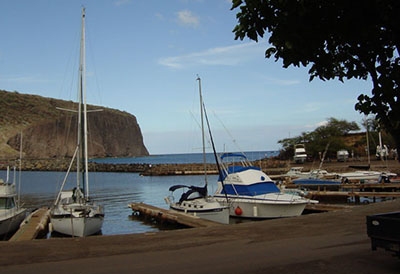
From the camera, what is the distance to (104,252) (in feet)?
36.1

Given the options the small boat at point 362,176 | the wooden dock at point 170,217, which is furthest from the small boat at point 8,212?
the small boat at point 362,176

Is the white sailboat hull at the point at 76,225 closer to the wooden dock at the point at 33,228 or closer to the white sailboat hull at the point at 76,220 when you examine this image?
the white sailboat hull at the point at 76,220

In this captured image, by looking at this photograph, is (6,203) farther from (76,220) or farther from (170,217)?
(170,217)

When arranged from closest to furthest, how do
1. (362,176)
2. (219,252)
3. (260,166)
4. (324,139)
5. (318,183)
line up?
(219,252) → (260,166) → (318,183) → (362,176) → (324,139)

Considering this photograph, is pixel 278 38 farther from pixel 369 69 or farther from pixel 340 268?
pixel 340 268

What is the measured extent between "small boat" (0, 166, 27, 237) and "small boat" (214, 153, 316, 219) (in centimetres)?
1101

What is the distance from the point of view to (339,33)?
225 inches

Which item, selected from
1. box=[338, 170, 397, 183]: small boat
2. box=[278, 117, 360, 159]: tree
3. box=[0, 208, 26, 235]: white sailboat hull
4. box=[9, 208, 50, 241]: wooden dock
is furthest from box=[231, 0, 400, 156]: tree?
box=[278, 117, 360, 159]: tree

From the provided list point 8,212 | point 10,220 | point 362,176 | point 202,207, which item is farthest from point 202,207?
point 362,176

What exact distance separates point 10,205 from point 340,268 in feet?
57.1

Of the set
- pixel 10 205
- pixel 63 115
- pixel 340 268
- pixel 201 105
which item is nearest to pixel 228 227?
pixel 340 268

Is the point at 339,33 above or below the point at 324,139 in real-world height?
below

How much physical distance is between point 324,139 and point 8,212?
6799cm

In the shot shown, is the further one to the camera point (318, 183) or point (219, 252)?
point (318, 183)
